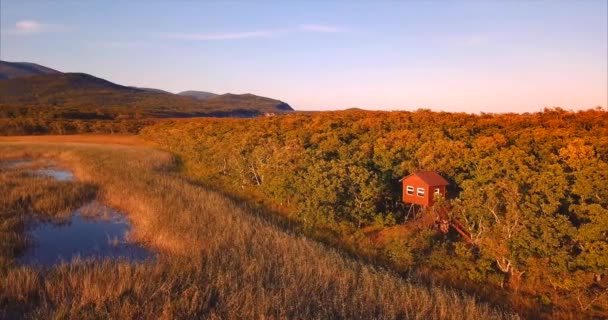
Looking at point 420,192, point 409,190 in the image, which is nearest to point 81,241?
point 409,190

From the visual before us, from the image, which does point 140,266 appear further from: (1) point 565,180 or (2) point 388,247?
(1) point 565,180

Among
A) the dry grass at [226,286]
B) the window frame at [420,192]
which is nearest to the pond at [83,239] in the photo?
the dry grass at [226,286]

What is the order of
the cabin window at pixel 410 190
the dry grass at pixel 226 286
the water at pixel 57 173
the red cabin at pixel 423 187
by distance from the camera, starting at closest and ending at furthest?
the dry grass at pixel 226 286 < the red cabin at pixel 423 187 < the cabin window at pixel 410 190 < the water at pixel 57 173

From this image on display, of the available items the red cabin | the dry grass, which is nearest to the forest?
the red cabin

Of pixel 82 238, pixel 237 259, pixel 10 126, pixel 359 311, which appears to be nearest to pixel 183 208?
pixel 82 238

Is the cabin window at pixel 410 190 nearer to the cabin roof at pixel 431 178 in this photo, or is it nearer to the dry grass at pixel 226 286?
the cabin roof at pixel 431 178

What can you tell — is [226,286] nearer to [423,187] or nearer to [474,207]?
[474,207]

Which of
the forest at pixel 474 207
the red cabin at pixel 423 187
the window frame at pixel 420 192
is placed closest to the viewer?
the forest at pixel 474 207
